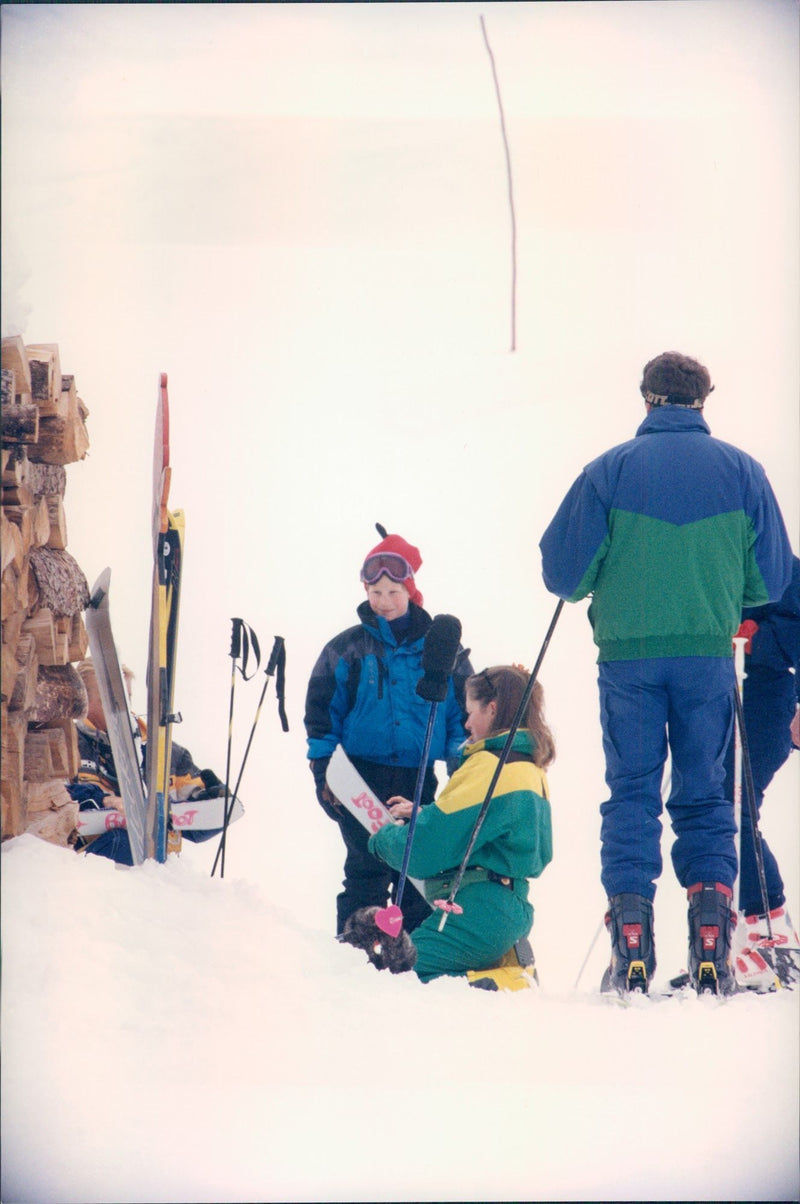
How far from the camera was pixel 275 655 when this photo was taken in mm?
3395

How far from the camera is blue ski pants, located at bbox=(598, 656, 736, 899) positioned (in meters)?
2.85

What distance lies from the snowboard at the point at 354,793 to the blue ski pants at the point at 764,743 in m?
0.86

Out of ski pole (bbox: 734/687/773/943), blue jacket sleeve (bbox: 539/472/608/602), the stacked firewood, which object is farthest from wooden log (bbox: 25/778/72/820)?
ski pole (bbox: 734/687/773/943)

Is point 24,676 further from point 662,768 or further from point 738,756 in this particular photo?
point 738,756

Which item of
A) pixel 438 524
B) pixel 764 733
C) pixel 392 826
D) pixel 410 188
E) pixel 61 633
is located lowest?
pixel 392 826

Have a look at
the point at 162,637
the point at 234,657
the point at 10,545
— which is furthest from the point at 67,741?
the point at 10,545

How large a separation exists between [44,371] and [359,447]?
770mm

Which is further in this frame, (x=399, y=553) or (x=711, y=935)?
(x=399, y=553)

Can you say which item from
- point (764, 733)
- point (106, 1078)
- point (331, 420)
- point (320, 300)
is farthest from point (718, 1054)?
point (320, 300)

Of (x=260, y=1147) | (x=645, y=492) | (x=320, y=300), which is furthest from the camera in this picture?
(x=320, y=300)

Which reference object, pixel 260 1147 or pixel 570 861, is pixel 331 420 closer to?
pixel 570 861

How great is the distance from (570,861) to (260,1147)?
38.7 inches

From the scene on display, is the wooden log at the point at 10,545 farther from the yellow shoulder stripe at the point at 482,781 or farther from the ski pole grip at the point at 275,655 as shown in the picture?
the yellow shoulder stripe at the point at 482,781

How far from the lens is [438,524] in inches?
133
